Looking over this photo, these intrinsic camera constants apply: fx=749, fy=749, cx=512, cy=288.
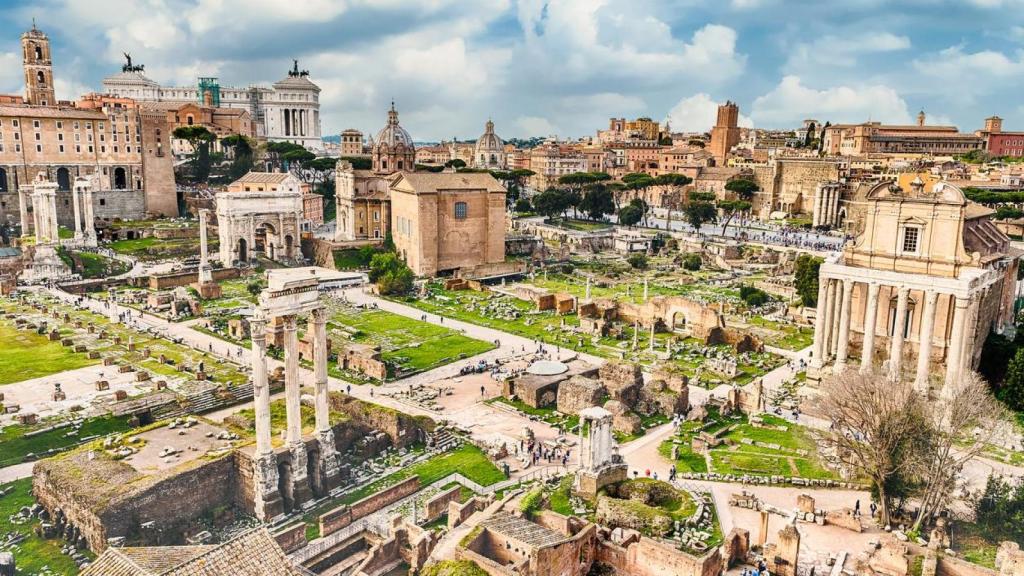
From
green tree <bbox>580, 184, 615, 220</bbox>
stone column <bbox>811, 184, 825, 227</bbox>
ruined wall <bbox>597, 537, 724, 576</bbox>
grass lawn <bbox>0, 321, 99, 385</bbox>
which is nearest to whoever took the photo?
ruined wall <bbox>597, 537, 724, 576</bbox>

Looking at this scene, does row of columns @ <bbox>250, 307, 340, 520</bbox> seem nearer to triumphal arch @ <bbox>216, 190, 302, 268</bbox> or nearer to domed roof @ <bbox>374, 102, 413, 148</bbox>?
triumphal arch @ <bbox>216, 190, 302, 268</bbox>

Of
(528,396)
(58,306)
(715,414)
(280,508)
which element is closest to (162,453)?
(280,508)

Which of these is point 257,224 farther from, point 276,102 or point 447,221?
point 276,102

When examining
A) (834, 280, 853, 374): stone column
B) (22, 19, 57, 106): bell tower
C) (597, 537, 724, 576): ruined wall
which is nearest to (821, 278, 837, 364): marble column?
(834, 280, 853, 374): stone column

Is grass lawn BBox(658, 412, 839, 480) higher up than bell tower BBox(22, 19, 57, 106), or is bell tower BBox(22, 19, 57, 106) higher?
bell tower BBox(22, 19, 57, 106)

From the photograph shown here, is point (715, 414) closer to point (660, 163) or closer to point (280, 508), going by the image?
point (280, 508)

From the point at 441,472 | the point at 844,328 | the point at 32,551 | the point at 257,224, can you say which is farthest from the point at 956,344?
the point at 257,224

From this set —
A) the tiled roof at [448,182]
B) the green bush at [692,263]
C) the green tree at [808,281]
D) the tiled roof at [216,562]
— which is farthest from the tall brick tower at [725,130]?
the tiled roof at [216,562]

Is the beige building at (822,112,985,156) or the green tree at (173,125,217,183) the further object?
the beige building at (822,112,985,156)
